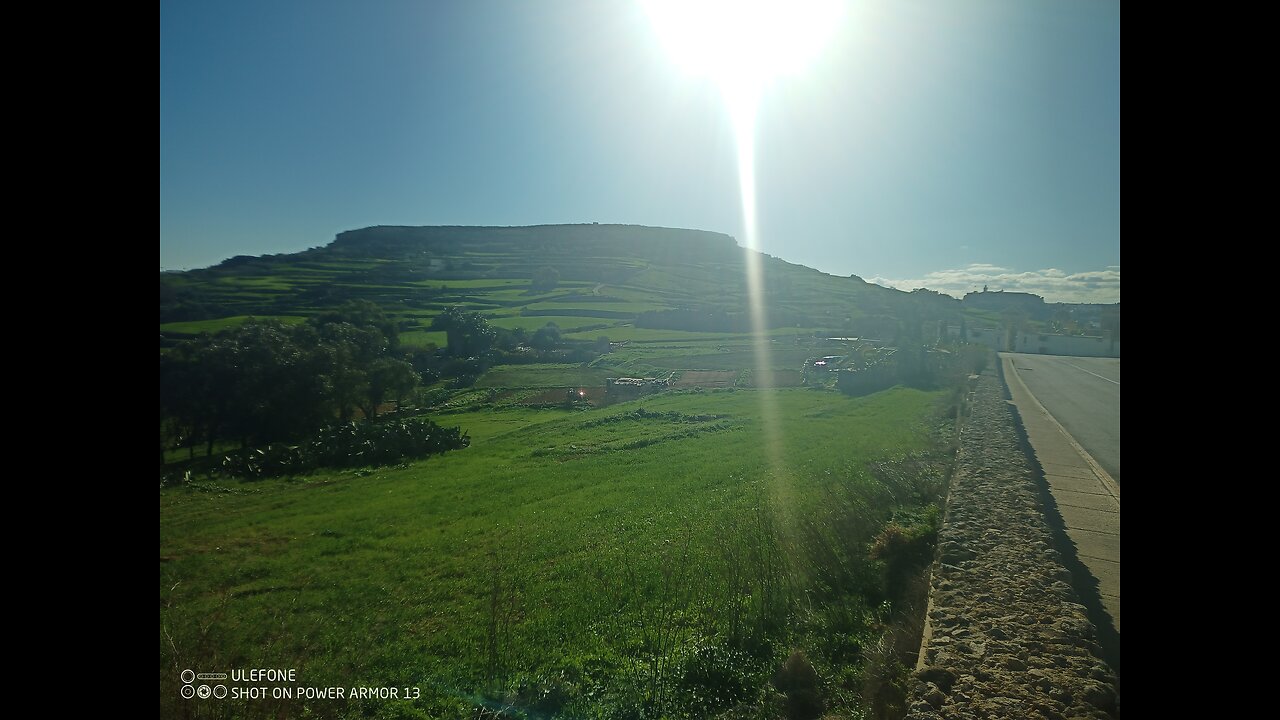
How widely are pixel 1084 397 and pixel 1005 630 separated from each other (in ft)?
81.4

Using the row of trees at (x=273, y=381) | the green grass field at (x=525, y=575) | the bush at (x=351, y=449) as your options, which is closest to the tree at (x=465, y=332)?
the row of trees at (x=273, y=381)

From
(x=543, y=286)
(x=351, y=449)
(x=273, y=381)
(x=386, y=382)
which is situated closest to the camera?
(x=351, y=449)

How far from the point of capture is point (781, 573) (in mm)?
8430

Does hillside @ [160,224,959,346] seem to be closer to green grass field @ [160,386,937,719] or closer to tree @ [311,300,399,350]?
tree @ [311,300,399,350]

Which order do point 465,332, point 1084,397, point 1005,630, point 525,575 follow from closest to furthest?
point 1005,630 → point 525,575 → point 1084,397 → point 465,332

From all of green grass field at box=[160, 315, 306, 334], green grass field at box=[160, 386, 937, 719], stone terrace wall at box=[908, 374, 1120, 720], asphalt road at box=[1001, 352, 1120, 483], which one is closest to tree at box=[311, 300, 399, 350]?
green grass field at box=[160, 315, 306, 334]

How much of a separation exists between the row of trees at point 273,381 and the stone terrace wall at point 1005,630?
2133cm

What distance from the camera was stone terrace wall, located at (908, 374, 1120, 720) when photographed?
5.42 metres

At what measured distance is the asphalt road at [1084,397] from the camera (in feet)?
50.9

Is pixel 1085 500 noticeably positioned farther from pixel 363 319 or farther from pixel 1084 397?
pixel 363 319

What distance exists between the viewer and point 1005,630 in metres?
6.58

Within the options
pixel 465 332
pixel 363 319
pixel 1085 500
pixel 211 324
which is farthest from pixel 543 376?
pixel 1085 500

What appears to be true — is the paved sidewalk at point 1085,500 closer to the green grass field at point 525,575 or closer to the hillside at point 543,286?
the green grass field at point 525,575
